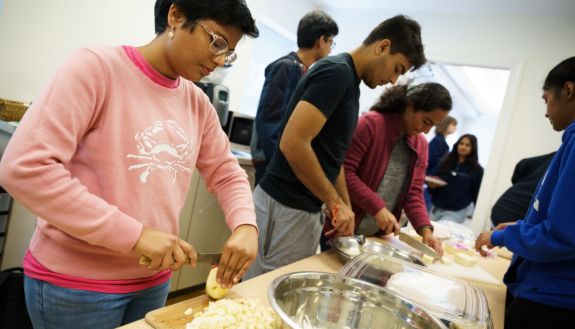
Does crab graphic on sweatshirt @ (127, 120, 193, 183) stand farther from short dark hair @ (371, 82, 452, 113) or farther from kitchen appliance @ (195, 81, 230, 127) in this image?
kitchen appliance @ (195, 81, 230, 127)

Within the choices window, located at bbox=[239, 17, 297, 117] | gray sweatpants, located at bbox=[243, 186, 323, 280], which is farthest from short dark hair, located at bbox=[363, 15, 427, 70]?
window, located at bbox=[239, 17, 297, 117]

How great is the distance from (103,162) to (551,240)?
1.08m

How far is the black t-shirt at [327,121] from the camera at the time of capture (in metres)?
1.25

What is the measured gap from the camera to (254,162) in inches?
95.3

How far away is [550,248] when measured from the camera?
0.98m

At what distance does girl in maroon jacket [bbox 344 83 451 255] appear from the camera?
1.56 m

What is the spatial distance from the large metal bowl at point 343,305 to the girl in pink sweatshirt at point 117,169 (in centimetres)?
14

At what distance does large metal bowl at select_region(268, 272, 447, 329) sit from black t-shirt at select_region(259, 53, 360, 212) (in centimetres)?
53

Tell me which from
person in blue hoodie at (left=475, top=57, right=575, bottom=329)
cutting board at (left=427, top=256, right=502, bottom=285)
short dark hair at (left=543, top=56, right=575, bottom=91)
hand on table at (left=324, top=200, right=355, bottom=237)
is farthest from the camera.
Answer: cutting board at (left=427, top=256, right=502, bottom=285)

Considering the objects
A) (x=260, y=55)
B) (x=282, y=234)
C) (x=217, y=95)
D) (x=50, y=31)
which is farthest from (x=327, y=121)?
(x=260, y=55)

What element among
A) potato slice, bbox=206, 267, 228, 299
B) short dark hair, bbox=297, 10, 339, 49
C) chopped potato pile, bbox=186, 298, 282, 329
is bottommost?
potato slice, bbox=206, 267, 228, 299

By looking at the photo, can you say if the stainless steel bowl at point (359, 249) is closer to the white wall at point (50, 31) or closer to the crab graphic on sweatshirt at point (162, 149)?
the crab graphic on sweatshirt at point (162, 149)

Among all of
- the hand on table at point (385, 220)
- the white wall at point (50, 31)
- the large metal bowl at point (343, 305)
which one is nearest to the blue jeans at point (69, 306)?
the large metal bowl at point (343, 305)

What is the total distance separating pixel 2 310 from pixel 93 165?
3.28ft
